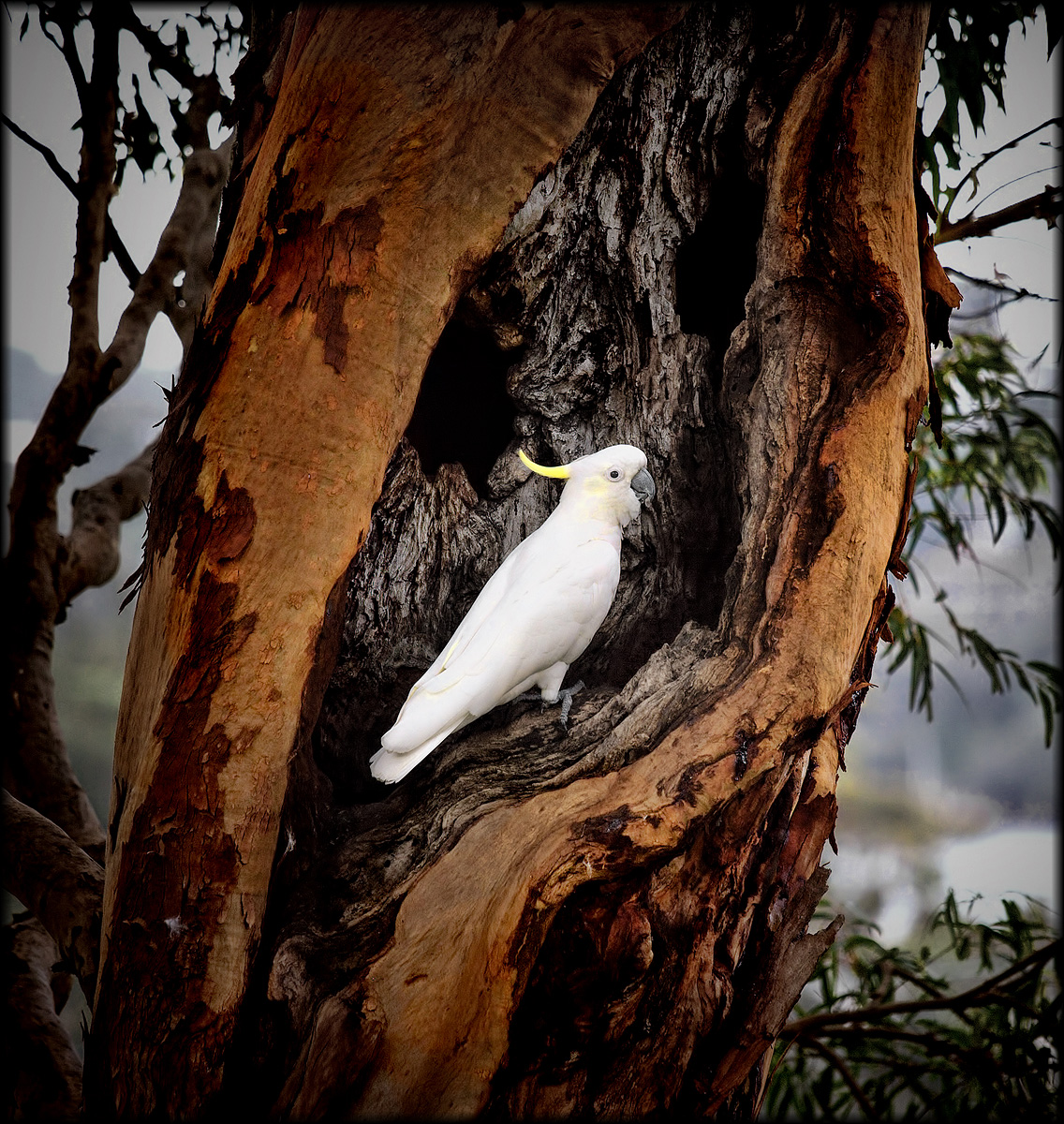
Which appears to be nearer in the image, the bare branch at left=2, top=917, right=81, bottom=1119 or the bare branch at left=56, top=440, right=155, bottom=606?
the bare branch at left=2, top=917, right=81, bottom=1119

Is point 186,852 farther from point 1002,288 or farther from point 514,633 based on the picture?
point 1002,288

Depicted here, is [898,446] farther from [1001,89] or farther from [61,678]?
[61,678]

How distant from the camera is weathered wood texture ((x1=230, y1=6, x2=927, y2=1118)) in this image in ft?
→ 2.90

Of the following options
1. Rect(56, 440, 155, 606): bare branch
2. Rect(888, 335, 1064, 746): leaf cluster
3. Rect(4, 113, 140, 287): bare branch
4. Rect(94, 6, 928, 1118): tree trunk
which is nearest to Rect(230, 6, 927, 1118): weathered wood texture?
Rect(94, 6, 928, 1118): tree trunk

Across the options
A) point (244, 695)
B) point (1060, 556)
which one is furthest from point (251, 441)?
point (1060, 556)

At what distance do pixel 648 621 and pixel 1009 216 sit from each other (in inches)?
44.3

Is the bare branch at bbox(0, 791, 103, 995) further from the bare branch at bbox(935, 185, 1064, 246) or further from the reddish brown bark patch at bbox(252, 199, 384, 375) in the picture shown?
the bare branch at bbox(935, 185, 1064, 246)

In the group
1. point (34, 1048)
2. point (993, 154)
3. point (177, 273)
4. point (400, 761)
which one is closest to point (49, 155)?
point (177, 273)

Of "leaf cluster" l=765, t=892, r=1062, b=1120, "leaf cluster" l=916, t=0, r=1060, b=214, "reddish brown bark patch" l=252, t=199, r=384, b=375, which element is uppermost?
"leaf cluster" l=916, t=0, r=1060, b=214

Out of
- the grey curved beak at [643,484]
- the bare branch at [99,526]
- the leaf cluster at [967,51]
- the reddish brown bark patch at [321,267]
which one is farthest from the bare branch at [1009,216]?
the bare branch at [99,526]

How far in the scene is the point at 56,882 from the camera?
3.92 ft

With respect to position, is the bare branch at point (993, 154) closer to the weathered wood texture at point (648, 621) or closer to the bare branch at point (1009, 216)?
the bare branch at point (1009, 216)

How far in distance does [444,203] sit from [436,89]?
11 cm

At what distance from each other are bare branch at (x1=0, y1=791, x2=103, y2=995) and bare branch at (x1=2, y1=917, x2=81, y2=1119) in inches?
9.2
